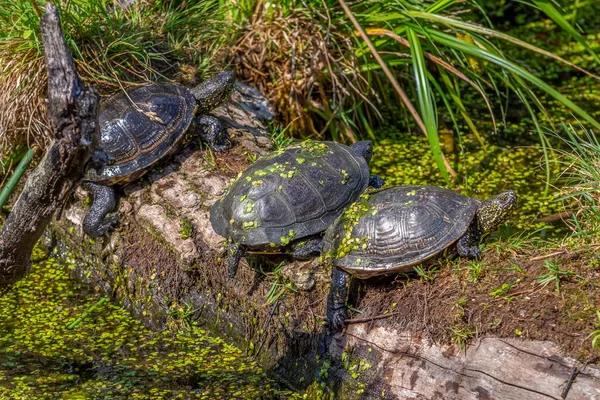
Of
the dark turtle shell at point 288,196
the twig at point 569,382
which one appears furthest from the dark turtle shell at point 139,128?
the twig at point 569,382

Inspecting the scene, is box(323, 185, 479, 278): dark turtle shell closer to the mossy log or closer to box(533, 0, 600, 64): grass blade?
the mossy log

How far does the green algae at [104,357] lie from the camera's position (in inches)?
141

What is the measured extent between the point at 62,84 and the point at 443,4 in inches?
113

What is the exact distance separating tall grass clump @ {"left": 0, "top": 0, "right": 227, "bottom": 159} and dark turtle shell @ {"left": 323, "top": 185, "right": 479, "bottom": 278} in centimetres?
180

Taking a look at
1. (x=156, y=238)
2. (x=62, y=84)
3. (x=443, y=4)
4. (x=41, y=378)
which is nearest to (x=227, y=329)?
(x=156, y=238)

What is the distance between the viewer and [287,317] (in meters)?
3.64

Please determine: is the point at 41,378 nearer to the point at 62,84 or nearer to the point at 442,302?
the point at 62,84

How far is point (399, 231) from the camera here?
3410 millimetres

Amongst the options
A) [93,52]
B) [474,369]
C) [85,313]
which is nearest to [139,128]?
[93,52]

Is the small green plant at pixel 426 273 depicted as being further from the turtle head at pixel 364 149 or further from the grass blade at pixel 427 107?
the turtle head at pixel 364 149

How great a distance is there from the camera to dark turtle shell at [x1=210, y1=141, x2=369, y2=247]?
3.64 metres

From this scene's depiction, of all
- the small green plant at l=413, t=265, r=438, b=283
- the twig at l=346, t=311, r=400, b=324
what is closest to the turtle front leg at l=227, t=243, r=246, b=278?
the twig at l=346, t=311, r=400, b=324

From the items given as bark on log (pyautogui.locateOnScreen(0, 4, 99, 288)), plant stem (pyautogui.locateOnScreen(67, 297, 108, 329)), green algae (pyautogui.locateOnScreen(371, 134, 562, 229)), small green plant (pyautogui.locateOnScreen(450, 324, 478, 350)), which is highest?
bark on log (pyautogui.locateOnScreen(0, 4, 99, 288))

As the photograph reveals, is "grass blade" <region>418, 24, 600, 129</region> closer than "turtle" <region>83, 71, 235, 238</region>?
Yes
